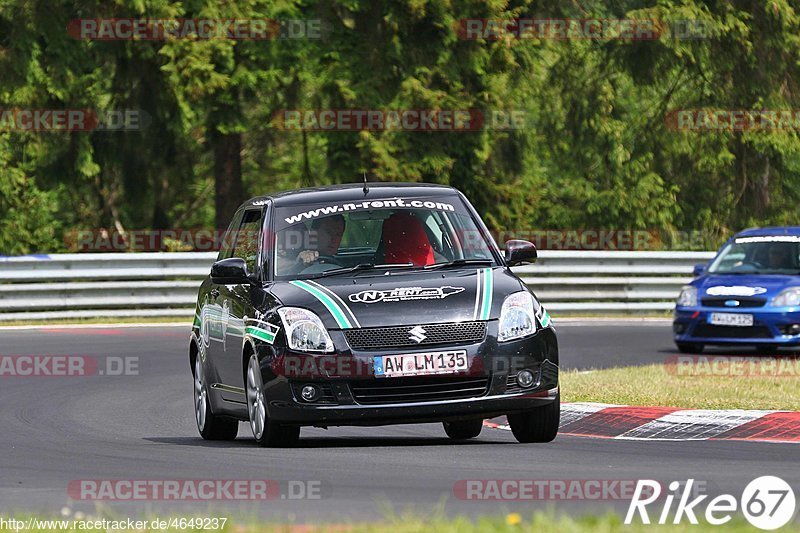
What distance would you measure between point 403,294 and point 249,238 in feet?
6.77

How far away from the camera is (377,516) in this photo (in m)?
7.19

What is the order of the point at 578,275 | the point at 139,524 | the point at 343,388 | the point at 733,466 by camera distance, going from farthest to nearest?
1. the point at 578,275
2. the point at 343,388
3. the point at 733,466
4. the point at 139,524

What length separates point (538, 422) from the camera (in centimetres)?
1066

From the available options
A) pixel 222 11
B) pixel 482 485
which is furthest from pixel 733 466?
pixel 222 11

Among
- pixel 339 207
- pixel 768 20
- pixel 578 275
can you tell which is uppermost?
pixel 768 20

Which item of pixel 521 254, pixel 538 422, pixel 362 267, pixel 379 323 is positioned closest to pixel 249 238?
pixel 362 267

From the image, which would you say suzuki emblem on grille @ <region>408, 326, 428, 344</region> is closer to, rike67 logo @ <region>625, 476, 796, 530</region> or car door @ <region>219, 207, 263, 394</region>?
car door @ <region>219, 207, 263, 394</region>

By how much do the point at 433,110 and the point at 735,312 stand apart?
1200 centimetres

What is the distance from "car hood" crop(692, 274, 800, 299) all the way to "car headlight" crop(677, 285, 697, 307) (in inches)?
2.6

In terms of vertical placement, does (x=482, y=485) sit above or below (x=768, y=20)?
below

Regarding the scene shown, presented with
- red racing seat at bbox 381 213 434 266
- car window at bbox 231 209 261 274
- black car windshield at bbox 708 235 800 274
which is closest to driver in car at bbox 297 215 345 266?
red racing seat at bbox 381 213 434 266

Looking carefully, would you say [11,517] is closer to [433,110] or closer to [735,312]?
[735,312]

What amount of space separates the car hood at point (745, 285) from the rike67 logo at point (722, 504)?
11546 millimetres

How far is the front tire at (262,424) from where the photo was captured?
1042cm
